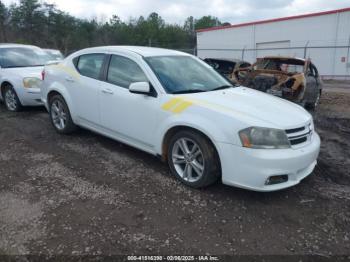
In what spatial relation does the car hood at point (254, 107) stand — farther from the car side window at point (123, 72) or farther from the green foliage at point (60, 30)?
the green foliage at point (60, 30)

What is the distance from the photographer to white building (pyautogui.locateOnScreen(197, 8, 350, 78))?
19438mm

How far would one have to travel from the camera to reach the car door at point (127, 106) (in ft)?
13.8

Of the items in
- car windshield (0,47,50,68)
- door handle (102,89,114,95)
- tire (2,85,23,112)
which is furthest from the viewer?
car windshield (0,47,50,68)

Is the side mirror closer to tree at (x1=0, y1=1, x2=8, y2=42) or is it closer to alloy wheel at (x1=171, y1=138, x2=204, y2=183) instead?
alloy wheel at (x1=171, y1=138, x2=204, y2=183)

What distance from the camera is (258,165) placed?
3340mm

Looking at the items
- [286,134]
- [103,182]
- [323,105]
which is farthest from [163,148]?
[323,105]

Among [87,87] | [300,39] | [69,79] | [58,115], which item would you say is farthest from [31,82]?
[300,39]

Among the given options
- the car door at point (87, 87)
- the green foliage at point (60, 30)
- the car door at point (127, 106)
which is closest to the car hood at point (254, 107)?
the car door at point (127, 106)

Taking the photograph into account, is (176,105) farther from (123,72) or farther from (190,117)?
(123,72)

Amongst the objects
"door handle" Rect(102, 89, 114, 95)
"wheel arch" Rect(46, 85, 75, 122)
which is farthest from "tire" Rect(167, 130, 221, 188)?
"wheel arch" Rect(46, 85, 75, 122)

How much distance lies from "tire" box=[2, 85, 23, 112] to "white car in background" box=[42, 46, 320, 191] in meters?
2.59

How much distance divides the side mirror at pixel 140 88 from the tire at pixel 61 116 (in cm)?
194

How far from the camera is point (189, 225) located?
320 cm

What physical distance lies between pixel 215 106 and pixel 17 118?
5.26 m
